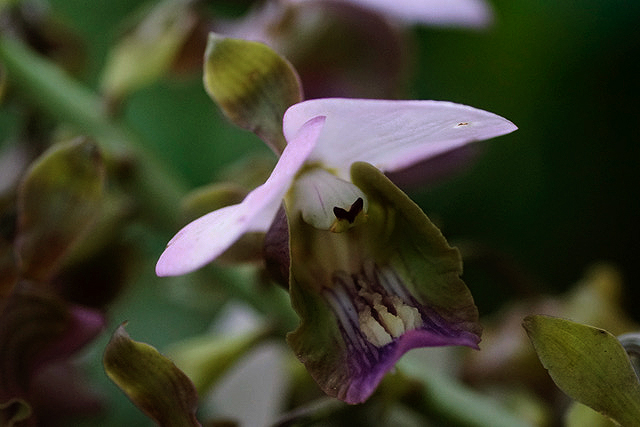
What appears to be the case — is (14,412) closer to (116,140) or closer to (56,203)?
(56,203)

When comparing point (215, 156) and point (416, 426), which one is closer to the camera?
point (416, 426)

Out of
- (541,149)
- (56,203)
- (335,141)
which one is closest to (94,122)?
(56,203)

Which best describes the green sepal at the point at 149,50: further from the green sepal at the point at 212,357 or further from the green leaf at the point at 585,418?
the green leaf at the point at 585,418

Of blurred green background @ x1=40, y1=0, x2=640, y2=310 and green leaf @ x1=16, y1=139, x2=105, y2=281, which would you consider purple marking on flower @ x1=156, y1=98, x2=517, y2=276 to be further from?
blurred green background @ x1=40, y1=0, x2=640, y2=310

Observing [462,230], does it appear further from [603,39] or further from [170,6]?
[170,6]

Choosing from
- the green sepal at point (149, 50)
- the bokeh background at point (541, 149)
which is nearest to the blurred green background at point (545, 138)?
the bokeh background at point (541, 149)

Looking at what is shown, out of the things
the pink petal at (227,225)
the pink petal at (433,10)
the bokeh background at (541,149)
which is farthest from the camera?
the bokeh background at (541,149)

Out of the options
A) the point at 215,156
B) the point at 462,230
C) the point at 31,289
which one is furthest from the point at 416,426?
the point at 215,156
